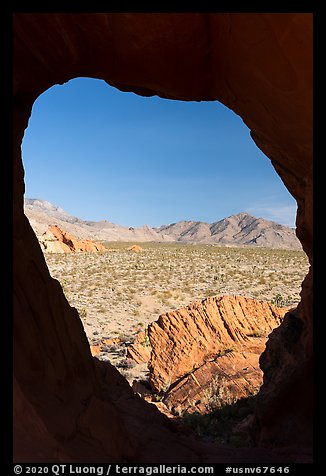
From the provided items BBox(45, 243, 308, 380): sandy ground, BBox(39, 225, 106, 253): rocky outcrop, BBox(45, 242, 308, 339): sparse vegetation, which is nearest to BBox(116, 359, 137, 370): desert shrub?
BBox(45, 243, 308, 380): sandy ground

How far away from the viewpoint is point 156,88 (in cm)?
571

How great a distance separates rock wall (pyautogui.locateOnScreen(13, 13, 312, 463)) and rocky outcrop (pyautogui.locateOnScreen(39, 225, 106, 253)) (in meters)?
44.5

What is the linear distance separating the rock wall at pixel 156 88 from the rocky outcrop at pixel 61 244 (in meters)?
44.5

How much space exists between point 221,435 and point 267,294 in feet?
56.5

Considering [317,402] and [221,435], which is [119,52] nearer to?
[317,402]

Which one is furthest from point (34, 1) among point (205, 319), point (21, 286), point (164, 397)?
point (205, 319)

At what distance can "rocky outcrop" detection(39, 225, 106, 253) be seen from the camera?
48.0 metres

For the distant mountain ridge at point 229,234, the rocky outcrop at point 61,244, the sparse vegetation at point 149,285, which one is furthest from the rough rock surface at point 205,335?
the distant mountain ridge at point 229,234

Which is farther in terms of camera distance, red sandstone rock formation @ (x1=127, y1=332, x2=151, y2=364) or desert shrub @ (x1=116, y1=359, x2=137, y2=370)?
red sandstone rock formation @ (x1=127, y1=332, x2=151, y2=364)

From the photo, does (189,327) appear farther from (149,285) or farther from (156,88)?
(149,285)

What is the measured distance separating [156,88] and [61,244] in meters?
47.2

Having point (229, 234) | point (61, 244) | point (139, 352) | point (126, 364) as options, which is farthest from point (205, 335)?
point (229, 234)

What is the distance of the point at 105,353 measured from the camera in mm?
14312

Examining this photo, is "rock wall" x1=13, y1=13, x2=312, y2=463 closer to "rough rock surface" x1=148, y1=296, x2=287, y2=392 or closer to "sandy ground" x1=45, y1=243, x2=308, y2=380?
"rough rock surface" x1=148, y1=296, x2=287, y2=392
